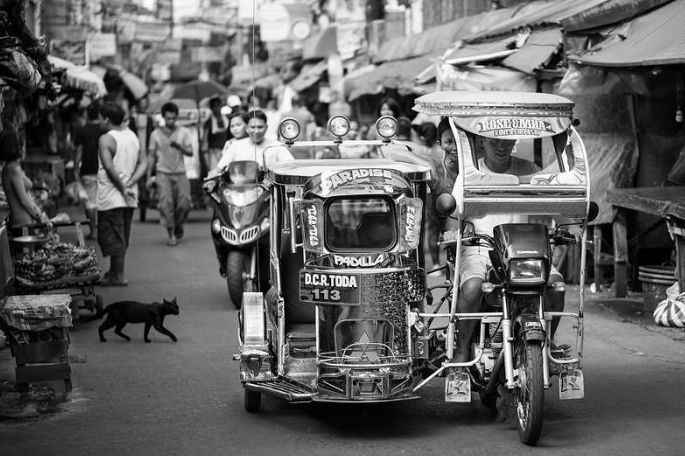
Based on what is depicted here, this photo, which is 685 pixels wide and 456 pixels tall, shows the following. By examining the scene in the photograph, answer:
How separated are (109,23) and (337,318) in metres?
39.2

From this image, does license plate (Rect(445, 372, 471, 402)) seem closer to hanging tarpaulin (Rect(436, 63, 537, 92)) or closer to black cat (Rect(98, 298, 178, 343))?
black cat (Rect(98, 298, 178, 343))

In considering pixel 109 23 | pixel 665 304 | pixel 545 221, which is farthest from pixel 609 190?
pixel 109 23

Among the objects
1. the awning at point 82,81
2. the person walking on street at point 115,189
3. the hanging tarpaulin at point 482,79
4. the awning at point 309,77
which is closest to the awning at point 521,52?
the hanging tarpaulin at point 482,79

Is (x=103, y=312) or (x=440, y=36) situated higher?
(x=440, y=36)

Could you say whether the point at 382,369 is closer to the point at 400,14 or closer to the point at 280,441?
the point at 280,441

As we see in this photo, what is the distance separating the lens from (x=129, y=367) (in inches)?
407

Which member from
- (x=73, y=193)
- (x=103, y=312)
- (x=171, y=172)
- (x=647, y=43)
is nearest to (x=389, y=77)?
(x=171, y=172)

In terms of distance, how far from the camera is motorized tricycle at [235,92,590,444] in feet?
24.8

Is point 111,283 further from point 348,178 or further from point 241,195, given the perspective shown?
point 348,178

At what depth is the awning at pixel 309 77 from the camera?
107 feet

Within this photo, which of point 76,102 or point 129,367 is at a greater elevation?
point 76,102

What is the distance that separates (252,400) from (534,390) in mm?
2178

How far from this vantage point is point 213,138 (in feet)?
88.8

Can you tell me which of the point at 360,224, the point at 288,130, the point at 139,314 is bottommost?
the point at 139,314
